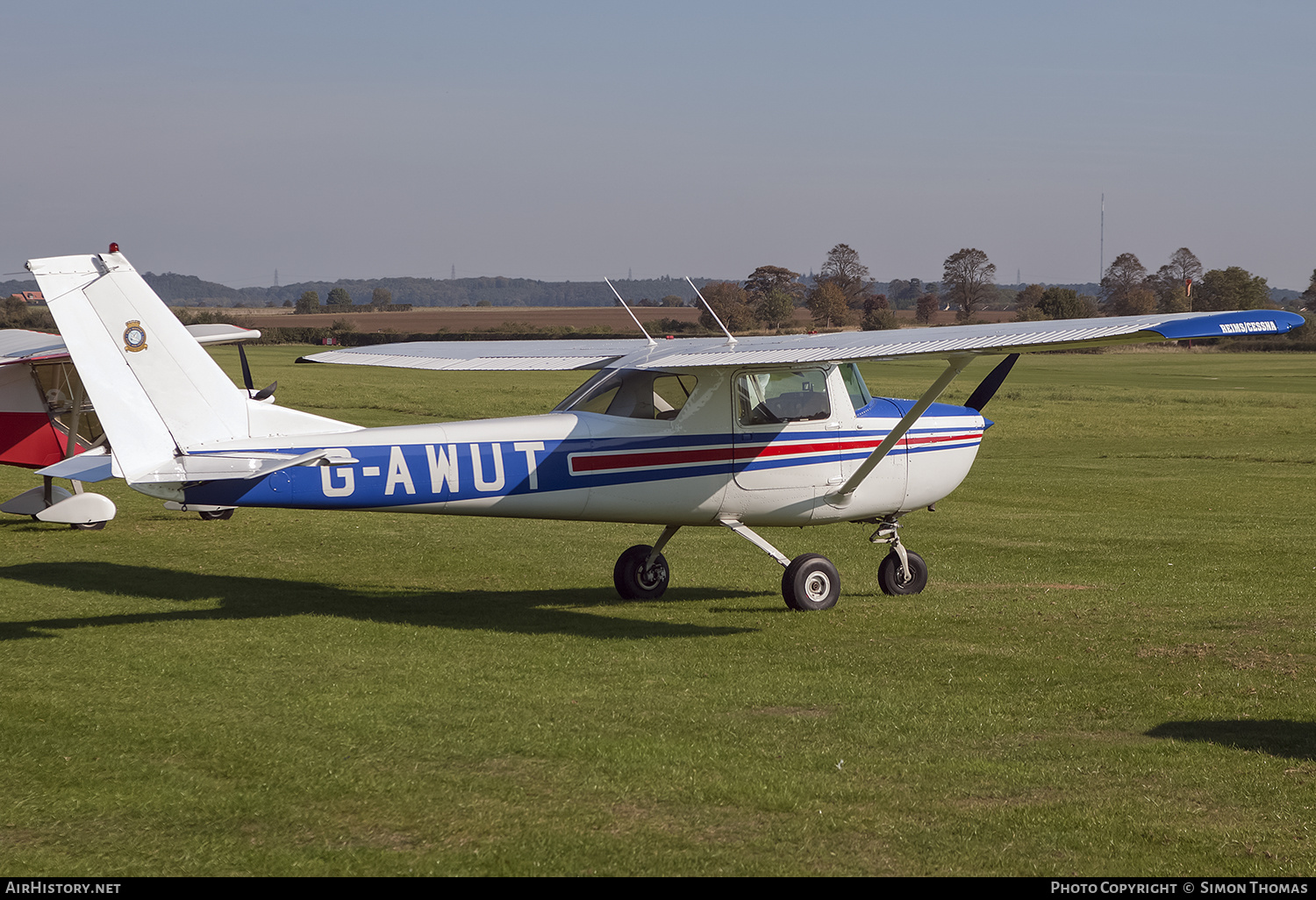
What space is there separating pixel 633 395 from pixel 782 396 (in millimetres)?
1346

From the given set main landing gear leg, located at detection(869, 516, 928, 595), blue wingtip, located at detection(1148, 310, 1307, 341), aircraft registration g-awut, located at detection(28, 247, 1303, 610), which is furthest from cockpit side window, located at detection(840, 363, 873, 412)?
blue wingtip, located at detection(1148, 310, 1307, 341)

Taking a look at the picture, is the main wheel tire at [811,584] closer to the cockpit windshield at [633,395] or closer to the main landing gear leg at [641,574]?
the main landing gear leg at [641,574]

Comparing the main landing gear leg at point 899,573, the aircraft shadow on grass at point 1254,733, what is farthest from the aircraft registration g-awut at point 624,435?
the aircraft shadow on grass at point 1254,733

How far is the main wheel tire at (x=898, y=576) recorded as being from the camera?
11703 mm

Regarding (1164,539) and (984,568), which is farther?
(1164,539)

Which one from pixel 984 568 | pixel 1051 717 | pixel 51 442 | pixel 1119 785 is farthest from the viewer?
pixel 51 442

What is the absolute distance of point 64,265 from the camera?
8.69m

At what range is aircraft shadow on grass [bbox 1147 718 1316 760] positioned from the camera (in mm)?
6590

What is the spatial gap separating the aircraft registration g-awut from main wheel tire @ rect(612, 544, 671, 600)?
0.7 inches

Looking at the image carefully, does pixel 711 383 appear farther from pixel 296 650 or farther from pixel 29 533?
pixel 29 533

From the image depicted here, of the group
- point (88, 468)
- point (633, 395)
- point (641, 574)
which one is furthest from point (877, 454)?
point (88, 468)

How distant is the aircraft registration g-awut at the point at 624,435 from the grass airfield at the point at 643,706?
3.17 ft

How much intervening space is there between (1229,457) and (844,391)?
1962 centimetres

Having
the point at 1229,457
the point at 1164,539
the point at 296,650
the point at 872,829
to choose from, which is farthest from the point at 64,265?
the point at 1229,457
